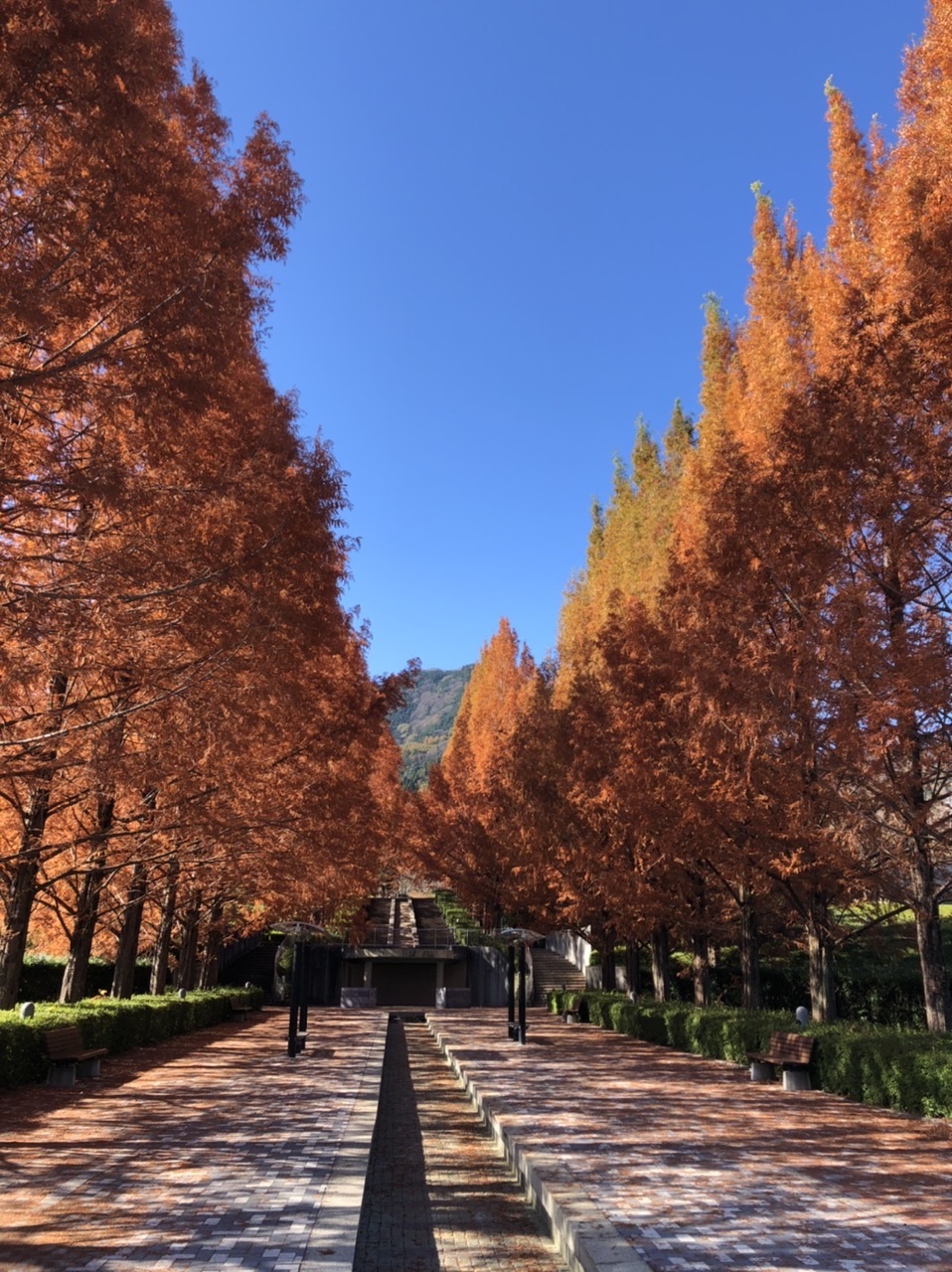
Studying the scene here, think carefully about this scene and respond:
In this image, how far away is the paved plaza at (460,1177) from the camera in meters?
5.24

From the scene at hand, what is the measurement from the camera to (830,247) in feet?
45.5

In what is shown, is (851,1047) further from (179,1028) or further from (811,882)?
(179,1028)

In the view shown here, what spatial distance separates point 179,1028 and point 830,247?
1945 centimetres

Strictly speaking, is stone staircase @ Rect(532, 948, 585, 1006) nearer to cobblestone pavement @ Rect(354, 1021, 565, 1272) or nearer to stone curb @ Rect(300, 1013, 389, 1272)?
cobblestone pavement @ Rect(354, 1021, 565, 1272)

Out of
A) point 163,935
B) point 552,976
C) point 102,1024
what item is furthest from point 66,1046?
point 552,976

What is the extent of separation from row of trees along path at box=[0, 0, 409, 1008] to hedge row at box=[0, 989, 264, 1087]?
77cm

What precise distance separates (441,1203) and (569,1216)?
6.04 feet

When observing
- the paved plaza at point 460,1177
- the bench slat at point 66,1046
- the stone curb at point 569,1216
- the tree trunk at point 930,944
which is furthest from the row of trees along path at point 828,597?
the bench slat at point 66,1046

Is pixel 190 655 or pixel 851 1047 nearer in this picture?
pixel 190 655

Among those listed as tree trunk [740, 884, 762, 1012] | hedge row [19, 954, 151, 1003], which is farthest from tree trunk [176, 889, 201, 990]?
tree trunk [740, 884, 762, 1012]

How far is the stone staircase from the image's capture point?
38.4 meters

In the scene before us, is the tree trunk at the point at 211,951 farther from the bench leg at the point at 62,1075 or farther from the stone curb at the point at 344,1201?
the stone curb at the point at 344,1201

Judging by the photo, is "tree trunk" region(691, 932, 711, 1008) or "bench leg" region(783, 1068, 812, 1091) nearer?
"bench leg" region(783, 1068, 812, 1091)

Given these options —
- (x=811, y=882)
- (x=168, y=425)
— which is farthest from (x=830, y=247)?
(x=168, y=425)
